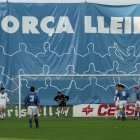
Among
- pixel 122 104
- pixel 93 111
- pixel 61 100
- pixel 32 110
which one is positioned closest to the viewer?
pixel 32 110

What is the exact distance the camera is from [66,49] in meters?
33.2

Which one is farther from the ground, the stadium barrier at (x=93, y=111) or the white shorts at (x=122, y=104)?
the white shorts at (x=122, y=104)

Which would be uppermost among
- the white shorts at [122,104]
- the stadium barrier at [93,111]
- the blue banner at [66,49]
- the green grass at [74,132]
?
the blue banner at [66,49]

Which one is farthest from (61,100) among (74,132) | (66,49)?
(74,132)

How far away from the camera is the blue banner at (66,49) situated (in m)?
32.8

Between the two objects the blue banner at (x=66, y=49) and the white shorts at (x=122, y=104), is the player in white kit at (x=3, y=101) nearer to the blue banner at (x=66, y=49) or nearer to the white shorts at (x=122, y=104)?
the blue banner at (x=66, y=49)

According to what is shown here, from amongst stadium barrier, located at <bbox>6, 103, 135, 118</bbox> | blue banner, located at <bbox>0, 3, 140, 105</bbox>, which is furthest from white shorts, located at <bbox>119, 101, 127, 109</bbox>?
blue banner, located at <bbox>0, 3, 140, 105</bbox>

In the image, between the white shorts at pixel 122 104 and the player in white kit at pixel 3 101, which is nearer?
the white shorts at pixel 122 104

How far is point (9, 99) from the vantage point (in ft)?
105

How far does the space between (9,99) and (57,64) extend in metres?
3.26

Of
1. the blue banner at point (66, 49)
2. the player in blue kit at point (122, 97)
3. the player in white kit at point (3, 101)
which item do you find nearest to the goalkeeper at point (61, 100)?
the blue banner at point (66, 49)

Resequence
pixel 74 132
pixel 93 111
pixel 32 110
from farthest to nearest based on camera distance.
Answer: pixel 93 111, pixel 32 110, pixel 74 132

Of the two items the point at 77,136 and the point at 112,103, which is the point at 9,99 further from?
the point at 77,136

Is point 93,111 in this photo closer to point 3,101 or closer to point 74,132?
point 3,101
